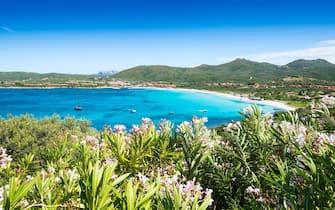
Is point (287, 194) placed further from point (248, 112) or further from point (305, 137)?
point (248, 112)

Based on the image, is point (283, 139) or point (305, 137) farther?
point (283, 139)

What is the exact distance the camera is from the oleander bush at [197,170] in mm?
1344

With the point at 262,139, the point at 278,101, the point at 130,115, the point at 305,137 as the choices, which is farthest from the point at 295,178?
the point at 278,101

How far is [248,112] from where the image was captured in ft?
9.84

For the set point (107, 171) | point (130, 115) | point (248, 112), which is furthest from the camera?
point (130, 115)

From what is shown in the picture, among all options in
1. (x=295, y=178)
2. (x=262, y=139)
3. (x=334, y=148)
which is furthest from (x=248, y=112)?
(x=334, y=148)

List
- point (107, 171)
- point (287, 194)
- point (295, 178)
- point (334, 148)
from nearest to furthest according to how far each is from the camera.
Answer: point (334, 148) < point (107, 171) < point (287, 194) < point (295, 178)

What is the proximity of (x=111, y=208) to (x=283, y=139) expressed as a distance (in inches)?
61.3

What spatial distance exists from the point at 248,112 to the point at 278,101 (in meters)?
80.6

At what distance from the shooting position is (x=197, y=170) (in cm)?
263

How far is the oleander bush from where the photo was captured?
1.34m

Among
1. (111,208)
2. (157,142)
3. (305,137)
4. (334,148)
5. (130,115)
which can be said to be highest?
(334,148)

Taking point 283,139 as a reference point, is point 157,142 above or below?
below

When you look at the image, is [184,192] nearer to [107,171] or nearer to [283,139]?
[107,171]
